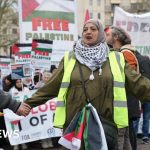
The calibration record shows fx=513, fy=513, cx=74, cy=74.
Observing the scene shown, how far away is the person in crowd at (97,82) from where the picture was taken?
4.30 m

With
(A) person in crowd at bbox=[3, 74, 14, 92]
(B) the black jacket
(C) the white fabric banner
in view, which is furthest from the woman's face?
(C) the white fabric banner

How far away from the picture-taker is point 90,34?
4.40 metres

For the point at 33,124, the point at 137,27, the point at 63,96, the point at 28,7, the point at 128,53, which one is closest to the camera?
the point at 63,96

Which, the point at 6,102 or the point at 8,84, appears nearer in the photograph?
the point at 6,102

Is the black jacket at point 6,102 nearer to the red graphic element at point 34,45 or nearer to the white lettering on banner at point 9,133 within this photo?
the white lettering on banner at point 9,133

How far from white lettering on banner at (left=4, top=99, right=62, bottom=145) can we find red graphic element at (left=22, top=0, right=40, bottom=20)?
5.49 ft

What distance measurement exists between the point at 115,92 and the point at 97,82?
0.17 meters

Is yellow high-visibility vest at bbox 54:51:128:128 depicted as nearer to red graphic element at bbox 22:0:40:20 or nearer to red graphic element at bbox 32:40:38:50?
red graphic element at bbox 32:40:38:50

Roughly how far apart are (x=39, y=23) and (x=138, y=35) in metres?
2.36

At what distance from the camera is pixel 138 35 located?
34.6 ft

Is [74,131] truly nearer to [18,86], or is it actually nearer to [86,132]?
[86,132]

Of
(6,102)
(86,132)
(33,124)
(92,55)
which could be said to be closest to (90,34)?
(92,55)

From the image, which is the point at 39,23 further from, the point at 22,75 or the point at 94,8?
the point at 94,8

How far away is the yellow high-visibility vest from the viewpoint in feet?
14.1
